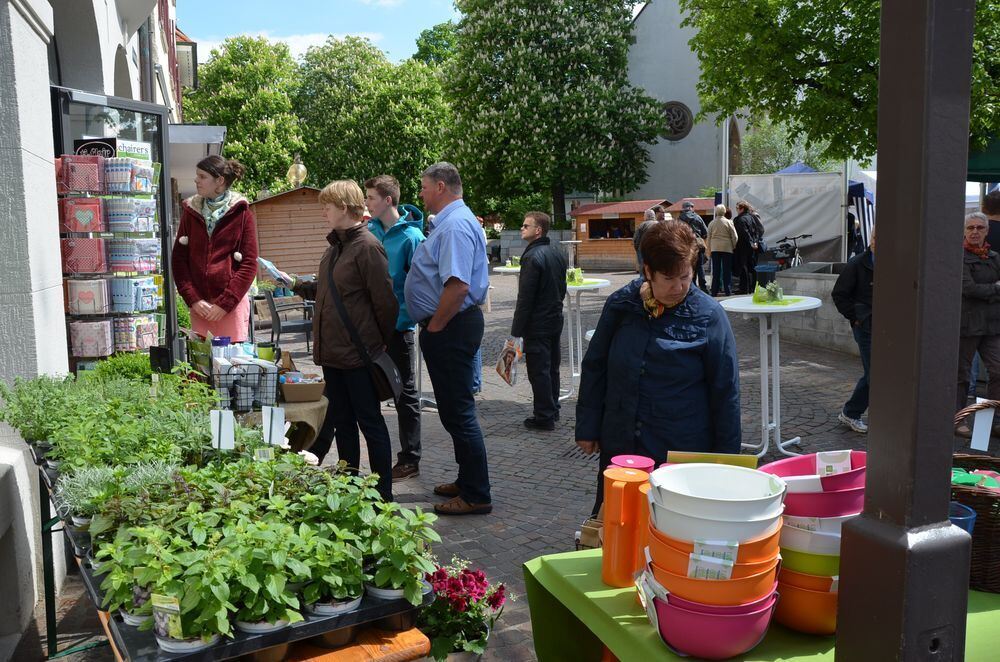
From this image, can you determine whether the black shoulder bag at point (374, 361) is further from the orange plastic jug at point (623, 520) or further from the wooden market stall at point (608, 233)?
the wooden market stall at point (608, 233)

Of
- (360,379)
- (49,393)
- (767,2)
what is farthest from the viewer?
(767,2)

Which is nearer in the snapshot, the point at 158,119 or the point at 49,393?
the point at 49,393

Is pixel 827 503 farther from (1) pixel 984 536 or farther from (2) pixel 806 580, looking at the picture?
(1) pixel 984 536

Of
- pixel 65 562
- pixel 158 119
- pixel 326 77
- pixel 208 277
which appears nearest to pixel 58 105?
pixel 158 119

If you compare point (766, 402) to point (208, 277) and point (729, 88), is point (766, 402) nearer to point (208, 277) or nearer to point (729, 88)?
point (208, 277)

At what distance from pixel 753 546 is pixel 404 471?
470 cm

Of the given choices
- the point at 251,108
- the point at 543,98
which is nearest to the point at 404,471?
the point at 543,98

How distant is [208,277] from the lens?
5316mm

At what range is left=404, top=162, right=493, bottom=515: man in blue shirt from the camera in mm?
4965

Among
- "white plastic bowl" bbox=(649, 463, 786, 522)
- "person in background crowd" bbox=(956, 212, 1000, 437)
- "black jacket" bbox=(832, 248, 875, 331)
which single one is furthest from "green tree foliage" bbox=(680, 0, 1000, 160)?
"white plastic bowl" bbox=(649, 463, 786, 522)

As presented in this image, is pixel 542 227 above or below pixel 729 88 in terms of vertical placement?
below

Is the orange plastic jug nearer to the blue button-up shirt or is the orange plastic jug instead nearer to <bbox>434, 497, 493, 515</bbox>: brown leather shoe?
the blue button-up shirt

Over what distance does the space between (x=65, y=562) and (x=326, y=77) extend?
1837 inches

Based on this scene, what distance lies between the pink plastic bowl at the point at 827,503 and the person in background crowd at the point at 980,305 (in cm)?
550
